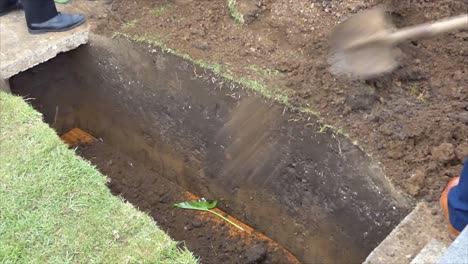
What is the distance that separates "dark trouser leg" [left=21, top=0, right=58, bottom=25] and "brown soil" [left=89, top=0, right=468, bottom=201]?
14.8 inches

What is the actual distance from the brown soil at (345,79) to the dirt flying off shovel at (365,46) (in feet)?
0.23

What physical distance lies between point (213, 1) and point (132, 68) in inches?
28.7

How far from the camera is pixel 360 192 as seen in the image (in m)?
3.38

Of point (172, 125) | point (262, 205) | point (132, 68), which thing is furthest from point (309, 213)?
point (132, 68)

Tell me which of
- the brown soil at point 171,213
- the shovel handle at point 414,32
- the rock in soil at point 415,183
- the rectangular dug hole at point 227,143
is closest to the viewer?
the shovel handle at point 414,32

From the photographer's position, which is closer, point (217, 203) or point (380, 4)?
point (380, 4)

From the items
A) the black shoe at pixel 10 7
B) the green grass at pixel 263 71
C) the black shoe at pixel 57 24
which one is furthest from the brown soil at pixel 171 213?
the black shoe at pixel 10 7

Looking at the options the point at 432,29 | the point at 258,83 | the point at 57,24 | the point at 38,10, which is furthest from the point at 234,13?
the point at 432,29

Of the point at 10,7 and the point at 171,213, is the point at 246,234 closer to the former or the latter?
the point at 171,213

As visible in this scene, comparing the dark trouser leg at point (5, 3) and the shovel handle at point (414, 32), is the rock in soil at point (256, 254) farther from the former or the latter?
the dark trouser leg at point (5, 3)

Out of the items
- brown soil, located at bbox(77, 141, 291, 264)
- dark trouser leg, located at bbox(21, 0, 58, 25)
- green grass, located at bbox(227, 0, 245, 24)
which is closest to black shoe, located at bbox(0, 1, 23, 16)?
dark trouser leg, located at bbox(21, 0, 58, 25)

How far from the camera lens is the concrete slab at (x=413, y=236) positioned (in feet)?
9.32

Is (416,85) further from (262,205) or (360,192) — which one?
(262,205)

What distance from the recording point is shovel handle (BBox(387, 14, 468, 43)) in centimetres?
294
